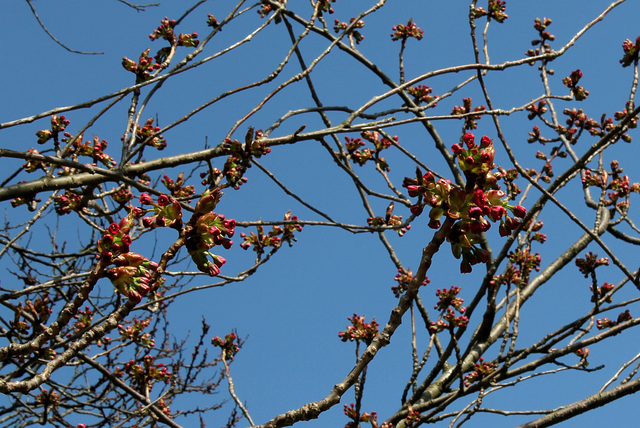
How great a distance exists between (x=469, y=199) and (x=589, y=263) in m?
3.39

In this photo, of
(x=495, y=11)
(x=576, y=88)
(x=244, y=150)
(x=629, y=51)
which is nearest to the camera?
(x=244, y=150)

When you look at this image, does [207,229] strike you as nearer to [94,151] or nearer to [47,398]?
[94,151]

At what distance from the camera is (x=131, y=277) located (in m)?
1.92

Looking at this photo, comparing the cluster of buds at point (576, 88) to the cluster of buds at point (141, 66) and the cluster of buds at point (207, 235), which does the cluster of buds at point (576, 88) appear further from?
the cluster of buds at point (207, 235)

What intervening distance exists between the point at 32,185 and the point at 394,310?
2.21 metres

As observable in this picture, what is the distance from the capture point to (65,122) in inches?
154

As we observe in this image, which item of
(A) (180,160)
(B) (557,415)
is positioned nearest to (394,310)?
(B) (557,415)

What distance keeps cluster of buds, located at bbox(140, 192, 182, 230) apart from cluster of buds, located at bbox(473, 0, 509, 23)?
410 cm

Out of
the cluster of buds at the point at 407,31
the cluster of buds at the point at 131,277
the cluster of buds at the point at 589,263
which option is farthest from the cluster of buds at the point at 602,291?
the cluster of buds at the point at 131,277

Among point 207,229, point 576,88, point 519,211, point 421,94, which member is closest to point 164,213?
point 207,229

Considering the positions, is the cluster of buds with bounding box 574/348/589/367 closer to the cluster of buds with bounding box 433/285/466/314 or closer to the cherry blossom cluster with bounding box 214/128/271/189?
the cluster of buds with bounding box 433/285/466/314

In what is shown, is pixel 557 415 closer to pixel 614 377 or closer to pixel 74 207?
pixel 614 377

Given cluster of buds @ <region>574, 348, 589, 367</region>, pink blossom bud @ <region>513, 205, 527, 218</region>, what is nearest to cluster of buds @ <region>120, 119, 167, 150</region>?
pink blossom bud @ <region>513, 205, 527, 218</region>

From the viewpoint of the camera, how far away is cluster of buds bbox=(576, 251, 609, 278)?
4711 mm
